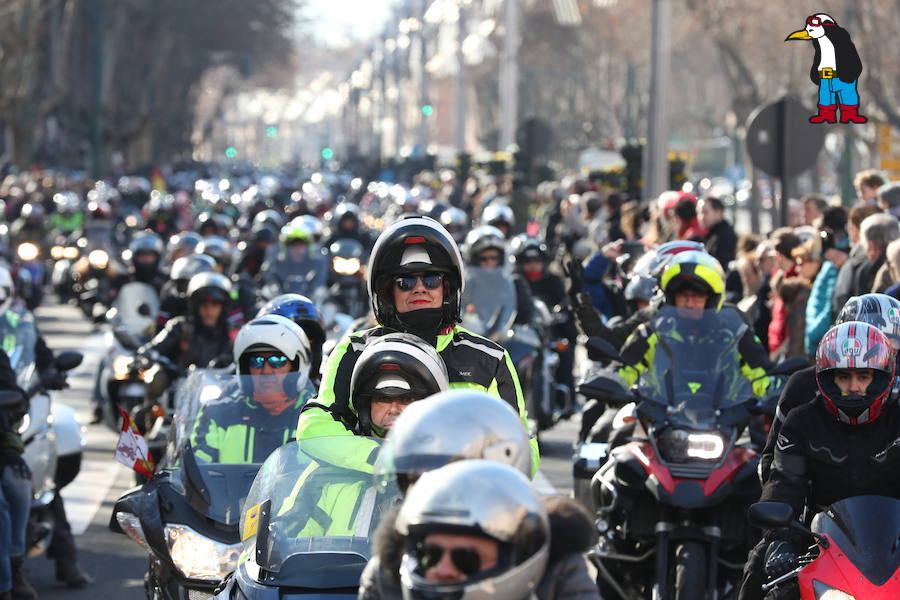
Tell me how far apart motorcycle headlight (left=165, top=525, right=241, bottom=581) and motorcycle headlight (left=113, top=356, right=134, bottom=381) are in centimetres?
710

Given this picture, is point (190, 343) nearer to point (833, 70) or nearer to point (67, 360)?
point (67, 360)

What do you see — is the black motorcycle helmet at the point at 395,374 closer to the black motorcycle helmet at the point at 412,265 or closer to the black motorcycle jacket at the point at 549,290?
the black motorcycle helmet at the point at 412,265

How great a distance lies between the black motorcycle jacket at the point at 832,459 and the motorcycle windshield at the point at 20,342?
14.2 feet

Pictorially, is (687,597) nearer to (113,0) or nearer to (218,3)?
(113,0)

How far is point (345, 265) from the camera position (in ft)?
56.8

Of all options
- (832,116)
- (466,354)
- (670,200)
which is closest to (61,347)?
(670,200)

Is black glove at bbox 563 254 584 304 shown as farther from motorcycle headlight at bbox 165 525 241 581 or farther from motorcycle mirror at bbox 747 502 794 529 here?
motorcycle mirror at bbox 747 502 794 529

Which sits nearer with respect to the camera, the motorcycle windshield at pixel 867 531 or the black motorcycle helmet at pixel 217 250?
the motorcycle windshield at pixel 867 531

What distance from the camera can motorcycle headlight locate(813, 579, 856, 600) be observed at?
18.8 ft

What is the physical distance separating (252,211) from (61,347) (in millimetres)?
4255

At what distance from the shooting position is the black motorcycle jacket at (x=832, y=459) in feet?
20.5

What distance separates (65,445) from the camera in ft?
32.1

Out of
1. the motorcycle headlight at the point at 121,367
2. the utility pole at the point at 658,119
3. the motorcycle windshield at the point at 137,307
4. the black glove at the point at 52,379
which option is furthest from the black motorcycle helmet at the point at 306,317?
the utility pole at the point at 658,119

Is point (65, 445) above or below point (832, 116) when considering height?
below
